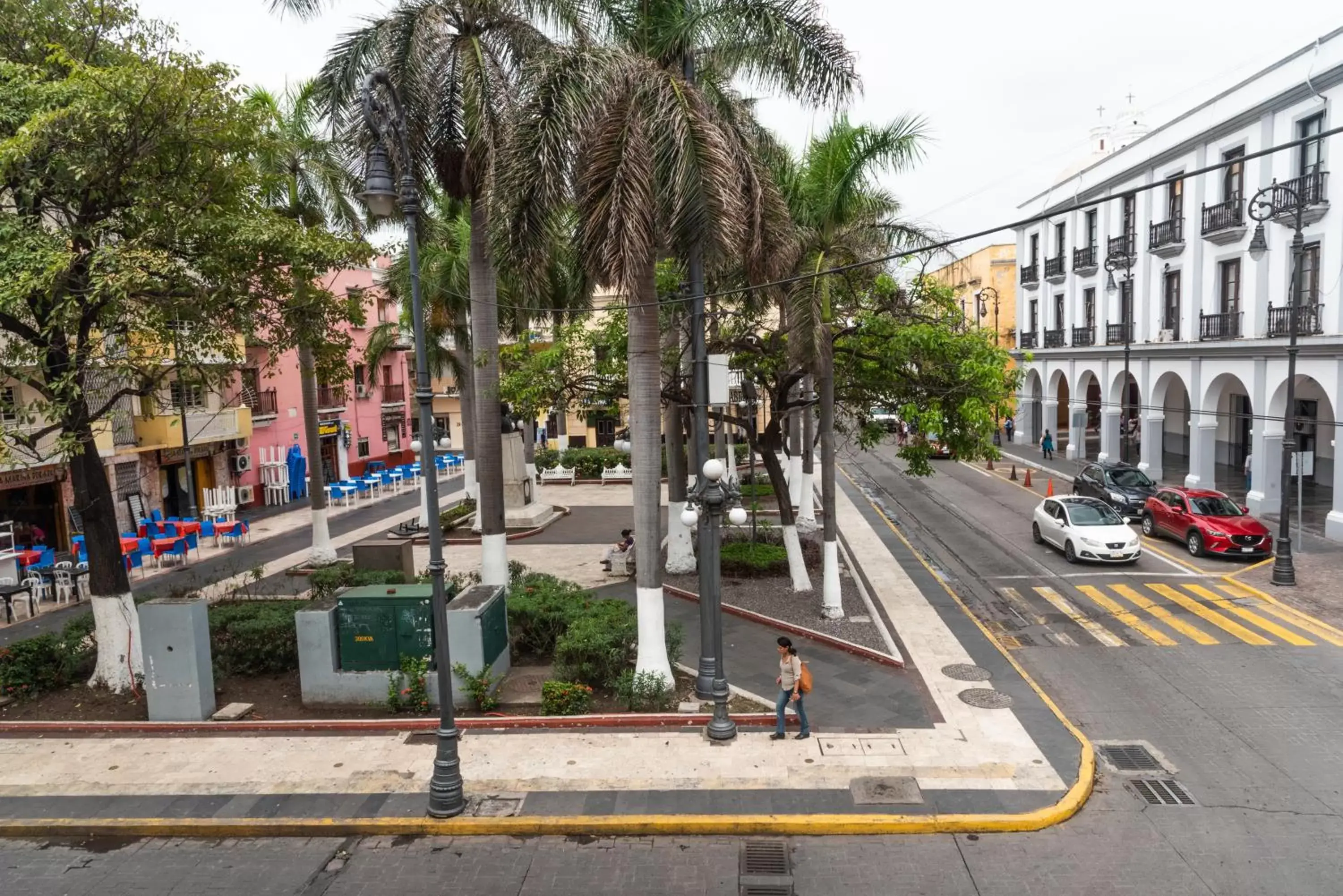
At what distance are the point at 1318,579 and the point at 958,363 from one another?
395 inches

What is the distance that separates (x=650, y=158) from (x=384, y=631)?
24.7 ft

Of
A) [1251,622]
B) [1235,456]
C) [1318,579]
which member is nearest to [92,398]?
[1251,622]

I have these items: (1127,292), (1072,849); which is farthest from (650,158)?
(1127,292)

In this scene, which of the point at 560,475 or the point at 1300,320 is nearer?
the point at 1300,320

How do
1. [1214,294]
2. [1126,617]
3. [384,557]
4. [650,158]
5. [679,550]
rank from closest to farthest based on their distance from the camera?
[650,158] → [1126,617] → [384,557] → [679,550] → [1214,294]

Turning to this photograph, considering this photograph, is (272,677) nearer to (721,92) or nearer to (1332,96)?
(721,92)

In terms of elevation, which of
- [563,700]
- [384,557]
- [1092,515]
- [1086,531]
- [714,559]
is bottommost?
[563,700]

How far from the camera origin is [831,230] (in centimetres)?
1524

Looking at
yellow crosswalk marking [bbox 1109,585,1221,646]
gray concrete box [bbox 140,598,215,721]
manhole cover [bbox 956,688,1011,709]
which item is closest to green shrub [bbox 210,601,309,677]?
gray concrete box [bbox 140,598,215,721]

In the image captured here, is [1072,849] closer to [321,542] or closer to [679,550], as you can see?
[679,550]

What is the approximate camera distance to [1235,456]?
34.6 metres

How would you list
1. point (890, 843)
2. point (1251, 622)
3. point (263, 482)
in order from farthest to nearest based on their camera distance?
point (263, 482) → point (1251, 622) → point (890, 843)

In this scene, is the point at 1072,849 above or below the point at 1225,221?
below

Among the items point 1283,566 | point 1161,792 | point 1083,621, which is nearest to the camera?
point 1161,792
